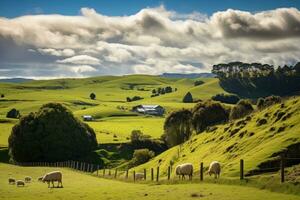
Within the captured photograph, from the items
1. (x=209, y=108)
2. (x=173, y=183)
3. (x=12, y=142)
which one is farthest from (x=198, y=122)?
(x=173, y=183)

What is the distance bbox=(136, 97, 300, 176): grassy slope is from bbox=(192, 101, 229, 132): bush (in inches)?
930

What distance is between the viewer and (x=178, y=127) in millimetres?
132875

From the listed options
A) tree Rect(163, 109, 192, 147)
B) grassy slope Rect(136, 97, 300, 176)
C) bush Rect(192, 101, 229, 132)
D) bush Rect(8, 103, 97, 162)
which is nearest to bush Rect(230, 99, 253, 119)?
bush Rect(192, 101, 229, 132)

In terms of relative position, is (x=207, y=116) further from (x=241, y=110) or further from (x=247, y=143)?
(x=247, y=143)

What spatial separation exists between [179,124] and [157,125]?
213ft

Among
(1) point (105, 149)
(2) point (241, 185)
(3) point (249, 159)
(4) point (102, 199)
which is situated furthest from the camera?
(1) point (105, 149)

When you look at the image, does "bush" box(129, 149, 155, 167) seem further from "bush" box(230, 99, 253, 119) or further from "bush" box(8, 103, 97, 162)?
"bush" box(230, 99, 253, 119)

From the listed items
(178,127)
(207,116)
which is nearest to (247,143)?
(207,116)

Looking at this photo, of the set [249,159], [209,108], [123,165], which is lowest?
[123,165]

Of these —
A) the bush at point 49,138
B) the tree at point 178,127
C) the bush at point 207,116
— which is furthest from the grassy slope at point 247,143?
the bush at point 49,138

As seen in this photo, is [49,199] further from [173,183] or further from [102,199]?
[173,183]

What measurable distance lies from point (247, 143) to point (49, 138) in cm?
7236

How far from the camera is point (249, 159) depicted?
56.8 meters

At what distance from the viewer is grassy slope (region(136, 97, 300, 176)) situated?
5738 cm
